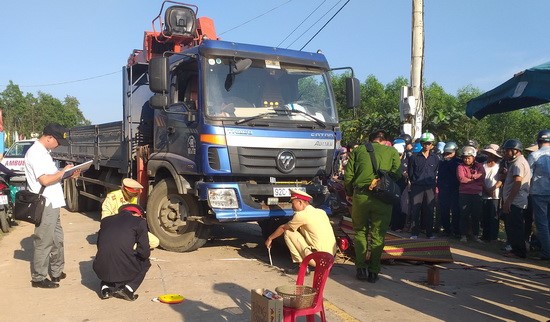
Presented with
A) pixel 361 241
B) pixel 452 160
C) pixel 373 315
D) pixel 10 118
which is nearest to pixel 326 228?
pixel 361 241

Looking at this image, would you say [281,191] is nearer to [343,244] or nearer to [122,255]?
[343,244]

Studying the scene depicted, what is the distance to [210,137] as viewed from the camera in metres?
6.66

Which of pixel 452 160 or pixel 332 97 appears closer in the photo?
pixel 332 97

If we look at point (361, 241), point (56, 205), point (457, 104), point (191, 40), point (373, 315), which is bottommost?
point (373, 315)

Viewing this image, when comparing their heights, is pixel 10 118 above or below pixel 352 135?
above

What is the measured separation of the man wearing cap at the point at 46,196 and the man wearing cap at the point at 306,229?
246cm

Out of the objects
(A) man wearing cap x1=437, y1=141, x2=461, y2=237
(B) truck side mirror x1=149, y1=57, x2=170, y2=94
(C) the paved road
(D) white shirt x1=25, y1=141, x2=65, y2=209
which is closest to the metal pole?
(A) man wearing cap x1=437, y1=141, x2=461, y2=237

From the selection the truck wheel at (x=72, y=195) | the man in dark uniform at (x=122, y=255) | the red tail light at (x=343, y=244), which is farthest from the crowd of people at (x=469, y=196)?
the truck wheel at (x=72, y=195)

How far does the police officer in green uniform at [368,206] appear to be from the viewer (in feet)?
19.6

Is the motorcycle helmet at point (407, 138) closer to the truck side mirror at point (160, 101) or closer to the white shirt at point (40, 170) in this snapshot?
the truck side mirror at point (160, 101)

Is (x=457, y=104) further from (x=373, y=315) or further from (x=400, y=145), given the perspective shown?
(x=373, y=315)

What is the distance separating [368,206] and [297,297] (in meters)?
2.48

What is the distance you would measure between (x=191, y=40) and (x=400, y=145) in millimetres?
4570

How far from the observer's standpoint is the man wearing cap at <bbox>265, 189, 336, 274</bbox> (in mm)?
6137
